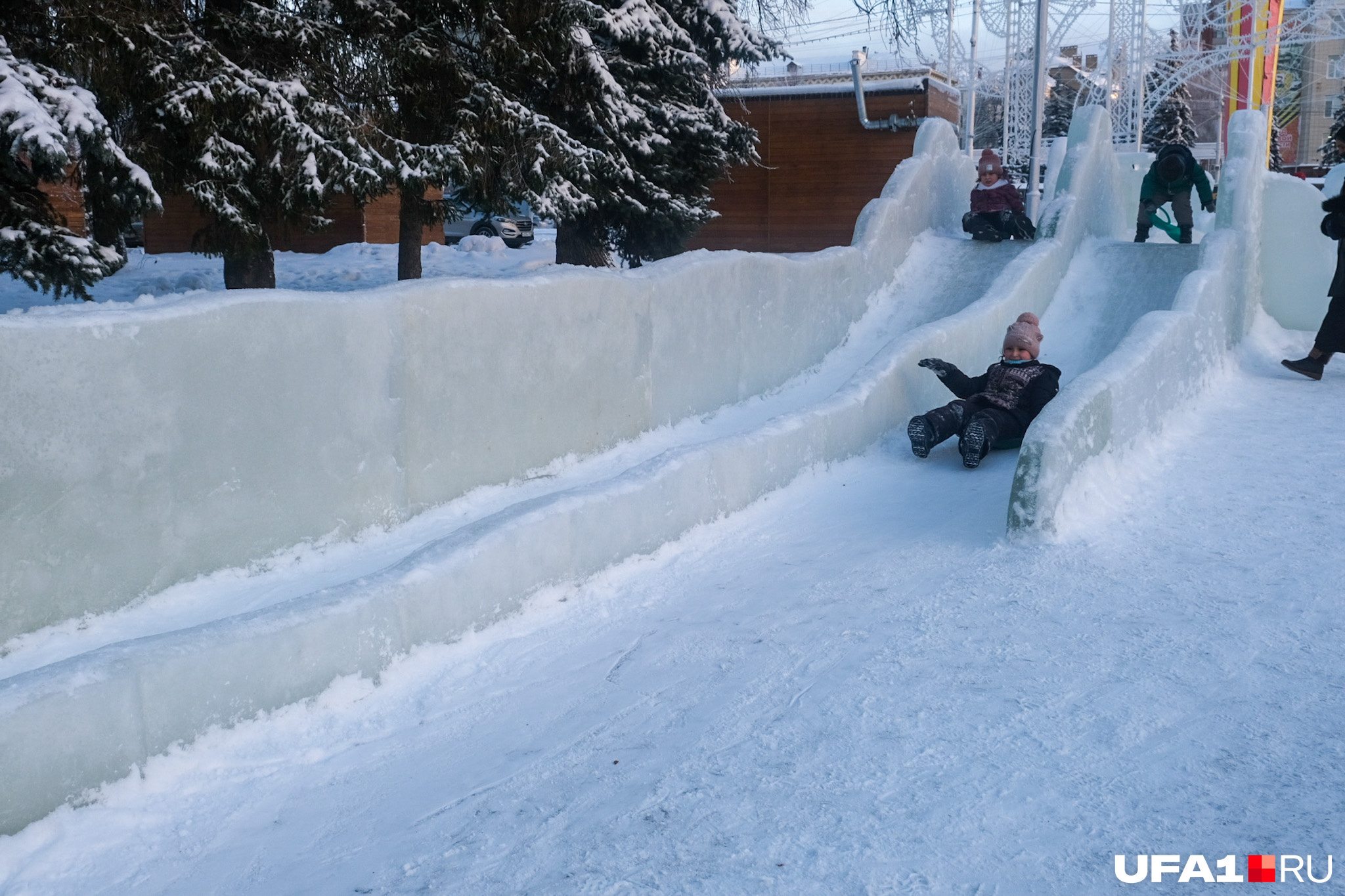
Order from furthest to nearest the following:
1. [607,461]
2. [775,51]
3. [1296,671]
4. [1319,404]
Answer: [775,51]
[1319,404]
[607,461]
[1296,671]

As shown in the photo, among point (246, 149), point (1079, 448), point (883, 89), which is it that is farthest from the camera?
point (883, 89)

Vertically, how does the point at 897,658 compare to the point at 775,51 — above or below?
below

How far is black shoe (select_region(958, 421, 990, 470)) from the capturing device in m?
6.05

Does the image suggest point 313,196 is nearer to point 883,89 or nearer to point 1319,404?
point 1319,404

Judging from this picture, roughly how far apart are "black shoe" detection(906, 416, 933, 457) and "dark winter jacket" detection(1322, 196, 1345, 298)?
365 cm

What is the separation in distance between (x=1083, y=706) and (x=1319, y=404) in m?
5.00

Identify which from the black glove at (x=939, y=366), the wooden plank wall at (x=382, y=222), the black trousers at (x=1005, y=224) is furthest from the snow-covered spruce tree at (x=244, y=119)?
the wooden plank wall at (x=382, y=222)

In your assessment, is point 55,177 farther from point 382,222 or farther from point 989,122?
point 989,122

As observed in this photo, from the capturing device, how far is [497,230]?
85.5 feet

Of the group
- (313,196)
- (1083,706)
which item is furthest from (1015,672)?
(313,196)

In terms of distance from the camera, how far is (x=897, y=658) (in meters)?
3.76

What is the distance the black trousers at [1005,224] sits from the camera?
10.4m

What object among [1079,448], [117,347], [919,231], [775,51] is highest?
[775,51]

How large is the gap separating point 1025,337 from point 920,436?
0.95 metres
